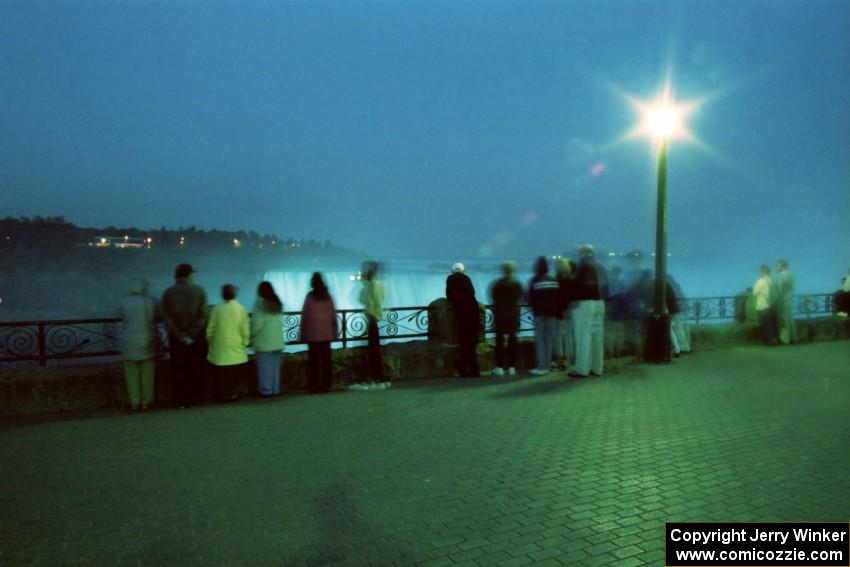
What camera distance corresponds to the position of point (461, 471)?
5.44 meters

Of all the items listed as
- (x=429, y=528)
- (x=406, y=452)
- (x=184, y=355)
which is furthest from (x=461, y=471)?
(x=184, y=355)

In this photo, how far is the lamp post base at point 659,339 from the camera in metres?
11.4

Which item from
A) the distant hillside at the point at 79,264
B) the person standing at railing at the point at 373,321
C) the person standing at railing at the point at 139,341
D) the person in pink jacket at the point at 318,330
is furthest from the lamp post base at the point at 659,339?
the distant hillside at the point at 79,264

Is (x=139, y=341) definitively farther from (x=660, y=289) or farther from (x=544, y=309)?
(x=660, y=289)

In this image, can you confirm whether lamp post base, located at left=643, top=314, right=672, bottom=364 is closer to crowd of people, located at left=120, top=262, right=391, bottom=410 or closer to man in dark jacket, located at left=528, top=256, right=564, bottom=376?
man in dark jacket, located at left=528, top=256, right=564, bottom=376

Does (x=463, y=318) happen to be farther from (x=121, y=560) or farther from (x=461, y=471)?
(x=121, y=560)

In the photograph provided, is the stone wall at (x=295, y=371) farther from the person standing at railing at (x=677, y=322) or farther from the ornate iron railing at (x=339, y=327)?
the person standing at railing at (x=677, y=322)

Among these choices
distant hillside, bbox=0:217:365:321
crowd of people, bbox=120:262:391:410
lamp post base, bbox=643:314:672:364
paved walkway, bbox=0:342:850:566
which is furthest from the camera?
distant hillside, bbox=0:217:365:321

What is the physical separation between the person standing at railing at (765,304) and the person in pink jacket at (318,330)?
9.99 m

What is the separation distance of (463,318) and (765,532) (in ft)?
20.5

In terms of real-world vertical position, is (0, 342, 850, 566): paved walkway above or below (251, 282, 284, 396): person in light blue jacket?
below

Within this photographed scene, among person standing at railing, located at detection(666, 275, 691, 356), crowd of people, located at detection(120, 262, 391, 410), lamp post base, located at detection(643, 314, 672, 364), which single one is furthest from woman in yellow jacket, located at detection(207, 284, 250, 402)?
person standing at railing, located at detection(666, 275, 691, 356)

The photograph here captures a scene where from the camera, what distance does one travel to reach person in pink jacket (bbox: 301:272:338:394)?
900 cm

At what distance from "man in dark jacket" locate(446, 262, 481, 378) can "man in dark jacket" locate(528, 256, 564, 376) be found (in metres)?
1.12
